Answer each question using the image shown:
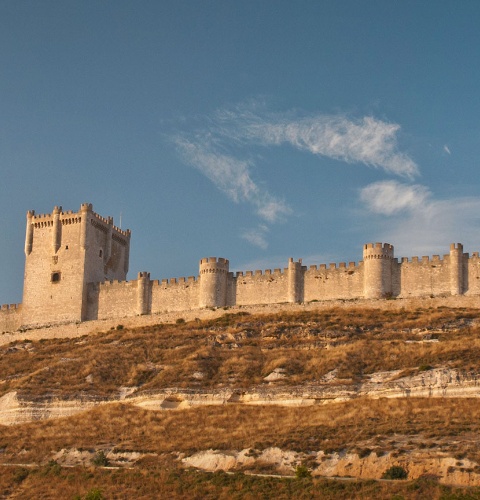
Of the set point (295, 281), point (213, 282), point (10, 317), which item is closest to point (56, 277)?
point (10, 317)

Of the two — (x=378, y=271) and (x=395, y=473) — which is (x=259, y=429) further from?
(x=378, y=271)

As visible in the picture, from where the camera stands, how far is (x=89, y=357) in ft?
185

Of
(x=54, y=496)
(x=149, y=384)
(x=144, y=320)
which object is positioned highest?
(x=144, y=320)

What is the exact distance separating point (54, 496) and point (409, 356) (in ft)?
62.5

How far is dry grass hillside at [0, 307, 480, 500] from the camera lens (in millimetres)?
35781

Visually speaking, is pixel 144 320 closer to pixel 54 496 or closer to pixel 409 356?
pixel 409 356

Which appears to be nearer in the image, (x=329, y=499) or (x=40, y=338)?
(x=329, y=499)

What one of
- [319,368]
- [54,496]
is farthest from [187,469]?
[319,368]

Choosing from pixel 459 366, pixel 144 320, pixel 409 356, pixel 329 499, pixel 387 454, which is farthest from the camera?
pixel 144 320

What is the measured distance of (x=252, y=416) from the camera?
44688 mm

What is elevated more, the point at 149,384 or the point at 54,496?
the point at 149,384

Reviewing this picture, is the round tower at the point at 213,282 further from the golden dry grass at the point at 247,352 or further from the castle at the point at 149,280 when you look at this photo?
the golden dry grass at the point at 247,352

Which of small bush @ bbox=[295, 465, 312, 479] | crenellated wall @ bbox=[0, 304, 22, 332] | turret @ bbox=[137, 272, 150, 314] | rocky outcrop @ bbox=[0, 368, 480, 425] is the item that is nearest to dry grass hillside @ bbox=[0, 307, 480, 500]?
small bush @ bbox=[295, 465, 312, 479]

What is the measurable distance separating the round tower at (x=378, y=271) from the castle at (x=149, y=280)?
0.06m
